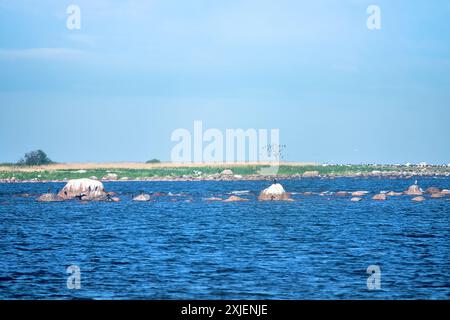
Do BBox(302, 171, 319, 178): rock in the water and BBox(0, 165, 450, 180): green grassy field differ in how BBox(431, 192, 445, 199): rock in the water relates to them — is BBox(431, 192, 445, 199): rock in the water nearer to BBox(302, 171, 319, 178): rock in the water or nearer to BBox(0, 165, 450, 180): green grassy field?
BBox(0, 165, 450, 180): green grassy field

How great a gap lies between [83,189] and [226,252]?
58.4 metres

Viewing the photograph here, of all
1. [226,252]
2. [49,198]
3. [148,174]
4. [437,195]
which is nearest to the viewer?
[226,252]

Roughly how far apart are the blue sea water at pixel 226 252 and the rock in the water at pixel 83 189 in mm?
16607

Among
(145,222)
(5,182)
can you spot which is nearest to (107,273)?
(145,222)

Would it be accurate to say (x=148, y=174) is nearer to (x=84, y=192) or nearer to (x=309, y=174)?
(x=309, y=174)

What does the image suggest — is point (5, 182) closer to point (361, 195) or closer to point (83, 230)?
point (361, 195)

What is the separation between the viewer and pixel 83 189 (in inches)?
3994

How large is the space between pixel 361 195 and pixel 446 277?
67.2 meters

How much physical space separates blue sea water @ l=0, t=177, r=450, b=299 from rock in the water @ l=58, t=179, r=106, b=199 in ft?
54.5

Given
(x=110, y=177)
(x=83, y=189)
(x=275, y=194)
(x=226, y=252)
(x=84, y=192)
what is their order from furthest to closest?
(x=110, y=177) < (x=83, y=189) < (x=84, y=192) < (x=275, y=194) < (x=226, y=252)

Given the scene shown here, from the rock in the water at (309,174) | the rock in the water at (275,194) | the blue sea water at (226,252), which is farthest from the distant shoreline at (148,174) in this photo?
the blue sea water at (226,252)

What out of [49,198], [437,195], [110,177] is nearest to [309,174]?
[110,177]

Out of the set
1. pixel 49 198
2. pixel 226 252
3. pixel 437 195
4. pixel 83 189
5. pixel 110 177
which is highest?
pixel 83 189

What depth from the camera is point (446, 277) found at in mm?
35906
